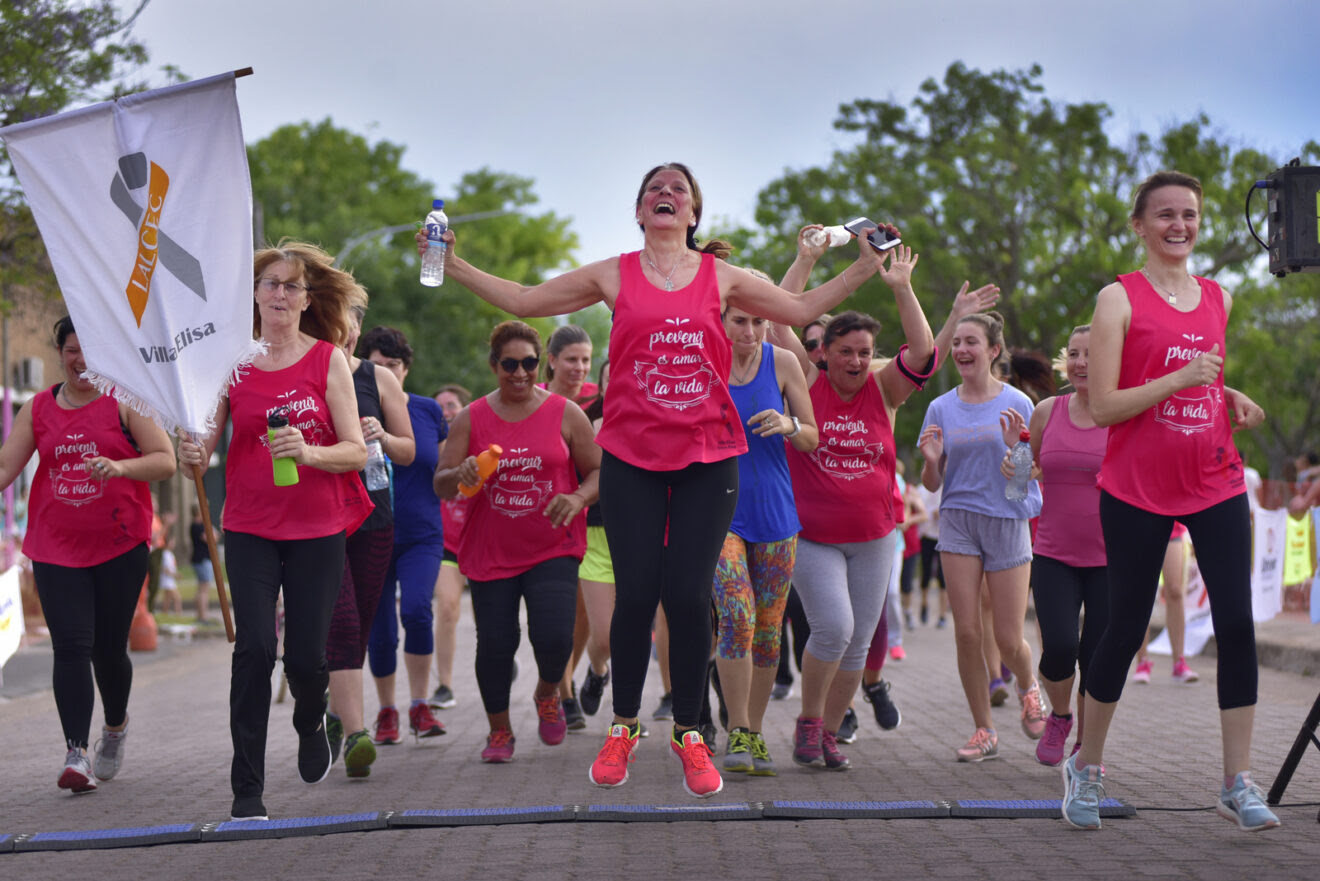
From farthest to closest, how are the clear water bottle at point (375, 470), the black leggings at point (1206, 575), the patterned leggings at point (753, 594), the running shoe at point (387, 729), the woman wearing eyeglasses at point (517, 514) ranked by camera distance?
1. the running shoe at point (387, 729)
2. the clear water bottle at point (375, 470)
3. the woman wearing eyeglasses at point (517, 514)
4. the patterned leggings at point (753, 594)
5. the black leggings at point (1206, 575)

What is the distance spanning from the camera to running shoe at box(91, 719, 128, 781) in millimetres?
7750

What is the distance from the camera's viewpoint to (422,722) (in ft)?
30.2

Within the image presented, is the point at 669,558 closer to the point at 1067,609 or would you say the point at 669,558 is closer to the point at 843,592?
the point at 843,592

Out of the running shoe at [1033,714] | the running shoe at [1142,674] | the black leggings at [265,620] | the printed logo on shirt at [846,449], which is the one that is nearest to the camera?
the black leggings at [265,620]

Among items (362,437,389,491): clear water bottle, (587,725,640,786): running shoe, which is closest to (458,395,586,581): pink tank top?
(362,437,389,491): clear water bottle

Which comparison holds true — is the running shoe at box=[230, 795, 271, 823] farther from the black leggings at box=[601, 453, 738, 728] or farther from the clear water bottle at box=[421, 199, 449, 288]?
the clear water bottle at box=[421, 199, 449, 288]

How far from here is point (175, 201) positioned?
6.68 metres

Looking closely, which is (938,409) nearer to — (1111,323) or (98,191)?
(1111,323)

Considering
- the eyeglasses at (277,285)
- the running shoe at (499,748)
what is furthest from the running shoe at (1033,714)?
the eyeglasses at (277,285)

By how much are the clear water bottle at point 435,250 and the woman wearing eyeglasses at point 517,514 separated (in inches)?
69.0

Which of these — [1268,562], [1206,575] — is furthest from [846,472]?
[1268,562]

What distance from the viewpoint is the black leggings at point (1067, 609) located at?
7461 mm

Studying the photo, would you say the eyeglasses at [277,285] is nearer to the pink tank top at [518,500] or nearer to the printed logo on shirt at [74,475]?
the printed logo on shirt at [74,475]

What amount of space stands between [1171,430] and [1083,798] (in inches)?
50.2
